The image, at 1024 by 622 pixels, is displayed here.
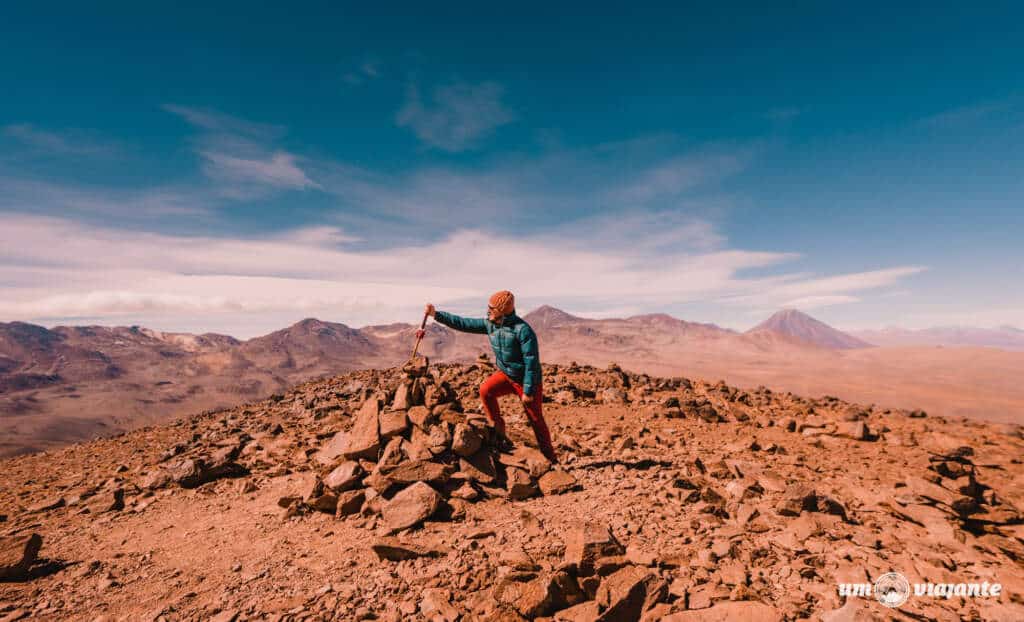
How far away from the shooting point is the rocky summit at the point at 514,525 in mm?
3807

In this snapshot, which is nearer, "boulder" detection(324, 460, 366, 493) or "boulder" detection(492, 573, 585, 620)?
"boulder" detection(492, 573, 585, 620)

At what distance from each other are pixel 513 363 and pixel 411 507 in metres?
2.49

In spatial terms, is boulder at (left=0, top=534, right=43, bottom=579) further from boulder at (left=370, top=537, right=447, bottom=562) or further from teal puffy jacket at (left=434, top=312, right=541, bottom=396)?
teal puffy jacket at (left=434, top=312, right=541, bottom=396)


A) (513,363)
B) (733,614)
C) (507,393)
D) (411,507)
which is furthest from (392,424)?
(733,614)

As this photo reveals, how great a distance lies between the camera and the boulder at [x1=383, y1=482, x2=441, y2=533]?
16.7 feet

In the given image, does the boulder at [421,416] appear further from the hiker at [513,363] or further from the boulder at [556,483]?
the boulder at [556,483]

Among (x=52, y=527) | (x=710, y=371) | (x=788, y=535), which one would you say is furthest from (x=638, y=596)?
Result: (x=710, y=371)

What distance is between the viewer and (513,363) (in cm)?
669

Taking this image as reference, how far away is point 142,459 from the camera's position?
10.3m

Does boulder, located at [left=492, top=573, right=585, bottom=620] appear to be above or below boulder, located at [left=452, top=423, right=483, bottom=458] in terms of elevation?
below

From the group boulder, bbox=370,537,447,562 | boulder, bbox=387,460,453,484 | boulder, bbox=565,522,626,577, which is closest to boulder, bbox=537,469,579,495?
boulder, bbox=387,460,453,484

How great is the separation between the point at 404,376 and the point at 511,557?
14.6 feet

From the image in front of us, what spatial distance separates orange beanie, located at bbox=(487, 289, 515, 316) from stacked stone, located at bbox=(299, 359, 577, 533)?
6.05ft

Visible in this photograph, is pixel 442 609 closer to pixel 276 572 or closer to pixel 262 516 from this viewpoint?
pixel 276 572
